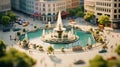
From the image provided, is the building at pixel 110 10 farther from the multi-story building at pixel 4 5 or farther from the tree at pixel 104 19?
the multi-story building at pixel 4 5

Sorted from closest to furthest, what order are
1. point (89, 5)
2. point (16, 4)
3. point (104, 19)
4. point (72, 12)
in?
1. point (104, 19)
2. point (89, 5)
3. point (72, 12)
4. point (16, 4)

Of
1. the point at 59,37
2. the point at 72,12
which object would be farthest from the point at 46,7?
the point at 59,37

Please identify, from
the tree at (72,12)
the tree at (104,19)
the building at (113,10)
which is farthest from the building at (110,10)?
the tree at (72,12)

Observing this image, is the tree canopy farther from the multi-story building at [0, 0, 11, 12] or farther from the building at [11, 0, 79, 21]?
the building at [11, 0, 79, 21]

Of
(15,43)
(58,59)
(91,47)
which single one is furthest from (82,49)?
(15,43)

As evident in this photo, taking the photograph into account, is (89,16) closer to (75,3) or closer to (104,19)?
(104,19)

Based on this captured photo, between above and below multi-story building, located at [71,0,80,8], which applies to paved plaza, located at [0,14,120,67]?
below

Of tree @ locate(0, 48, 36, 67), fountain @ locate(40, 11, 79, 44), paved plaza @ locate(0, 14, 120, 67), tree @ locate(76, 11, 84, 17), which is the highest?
tree @ locate(0, 48, 36, 67)

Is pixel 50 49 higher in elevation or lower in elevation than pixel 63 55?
higher

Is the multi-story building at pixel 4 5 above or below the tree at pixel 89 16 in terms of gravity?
above

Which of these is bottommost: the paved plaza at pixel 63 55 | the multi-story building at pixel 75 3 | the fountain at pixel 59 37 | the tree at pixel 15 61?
the paved plaza at pixel 63 55

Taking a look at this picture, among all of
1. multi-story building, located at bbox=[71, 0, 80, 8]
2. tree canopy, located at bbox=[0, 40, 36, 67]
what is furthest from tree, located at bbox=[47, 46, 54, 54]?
multi-story building, located at bbox=[71, 0, 80, 8]

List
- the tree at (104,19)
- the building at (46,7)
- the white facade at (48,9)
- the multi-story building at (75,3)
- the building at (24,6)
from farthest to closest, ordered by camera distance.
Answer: the multi-story building at (75,3) → the building at (24,6) → the building at (46,7) → the white facade at (48,9) → the tree at (104,19)

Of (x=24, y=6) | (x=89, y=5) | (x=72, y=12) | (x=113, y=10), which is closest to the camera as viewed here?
(x=113, y=10)
